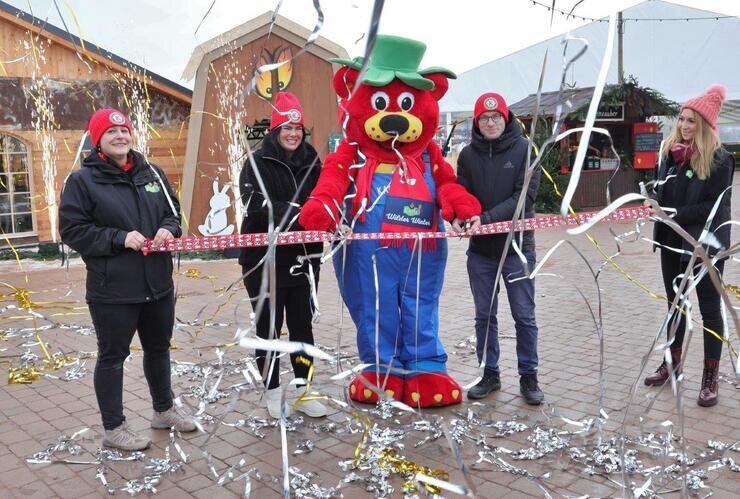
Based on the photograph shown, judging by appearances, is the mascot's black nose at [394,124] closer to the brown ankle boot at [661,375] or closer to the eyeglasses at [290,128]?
the eyeglasses at [290,128]

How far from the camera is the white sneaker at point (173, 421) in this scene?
369cm

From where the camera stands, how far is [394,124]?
3885mm

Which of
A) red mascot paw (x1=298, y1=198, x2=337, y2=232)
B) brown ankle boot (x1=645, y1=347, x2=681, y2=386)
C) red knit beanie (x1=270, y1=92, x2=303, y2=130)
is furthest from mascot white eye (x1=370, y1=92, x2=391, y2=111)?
brown ankle boot (x1=645, y1=347, x2=681, y2=386)

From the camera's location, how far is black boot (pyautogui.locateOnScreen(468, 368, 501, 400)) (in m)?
4.06

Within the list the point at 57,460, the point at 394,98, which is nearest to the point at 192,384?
the point at 57,460

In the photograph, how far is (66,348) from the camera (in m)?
5.51

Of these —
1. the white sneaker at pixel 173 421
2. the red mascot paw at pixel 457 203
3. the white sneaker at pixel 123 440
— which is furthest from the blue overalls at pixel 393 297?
the white sneaker at pixel 123 440

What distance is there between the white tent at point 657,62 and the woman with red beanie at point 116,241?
25954 mm

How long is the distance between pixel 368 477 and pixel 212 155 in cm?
856

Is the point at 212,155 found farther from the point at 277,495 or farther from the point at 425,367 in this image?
the point at 277,495

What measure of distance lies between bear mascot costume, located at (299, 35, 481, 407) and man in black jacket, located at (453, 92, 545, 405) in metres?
0.15

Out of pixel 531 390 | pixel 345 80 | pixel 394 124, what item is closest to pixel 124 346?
pixel 394 124

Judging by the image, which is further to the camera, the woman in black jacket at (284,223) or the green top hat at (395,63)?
the green top hat at (395,63)

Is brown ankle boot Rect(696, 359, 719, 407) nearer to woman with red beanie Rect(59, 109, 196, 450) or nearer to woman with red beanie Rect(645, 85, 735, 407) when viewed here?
woman with red beanie Rect(645, 85, 735, 407)
